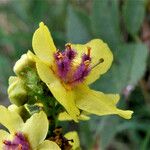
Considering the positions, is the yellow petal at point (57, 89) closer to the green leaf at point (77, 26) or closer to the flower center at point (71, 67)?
the flower center at point (71, 67)

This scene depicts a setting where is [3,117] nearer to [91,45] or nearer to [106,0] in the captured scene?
[91,45]

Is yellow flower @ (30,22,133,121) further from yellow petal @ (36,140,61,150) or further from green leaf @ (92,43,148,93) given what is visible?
green leaf @ (92,43,148,93)

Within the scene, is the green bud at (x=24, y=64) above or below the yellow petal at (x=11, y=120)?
above

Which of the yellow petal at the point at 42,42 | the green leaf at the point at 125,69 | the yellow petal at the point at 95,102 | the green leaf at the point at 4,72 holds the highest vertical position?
the yellow petal at the point at 42,42

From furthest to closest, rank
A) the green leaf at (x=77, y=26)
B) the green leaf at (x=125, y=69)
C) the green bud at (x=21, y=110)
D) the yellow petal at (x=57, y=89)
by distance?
1. the green leaf at (x=77, y=26)
2. the green leaf at (x=125, y=69)
3. the green bud at (x=21, y=110)
4. the yellow petal at (x=57, y=89)

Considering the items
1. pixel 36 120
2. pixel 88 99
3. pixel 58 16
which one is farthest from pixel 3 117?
pixel 58 16

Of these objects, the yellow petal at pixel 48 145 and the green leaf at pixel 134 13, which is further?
the green leaf at pixel 134 13

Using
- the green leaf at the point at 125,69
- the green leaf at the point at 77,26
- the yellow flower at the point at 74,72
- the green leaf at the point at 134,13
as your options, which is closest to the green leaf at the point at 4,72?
the green leaf at the point at 77,26
